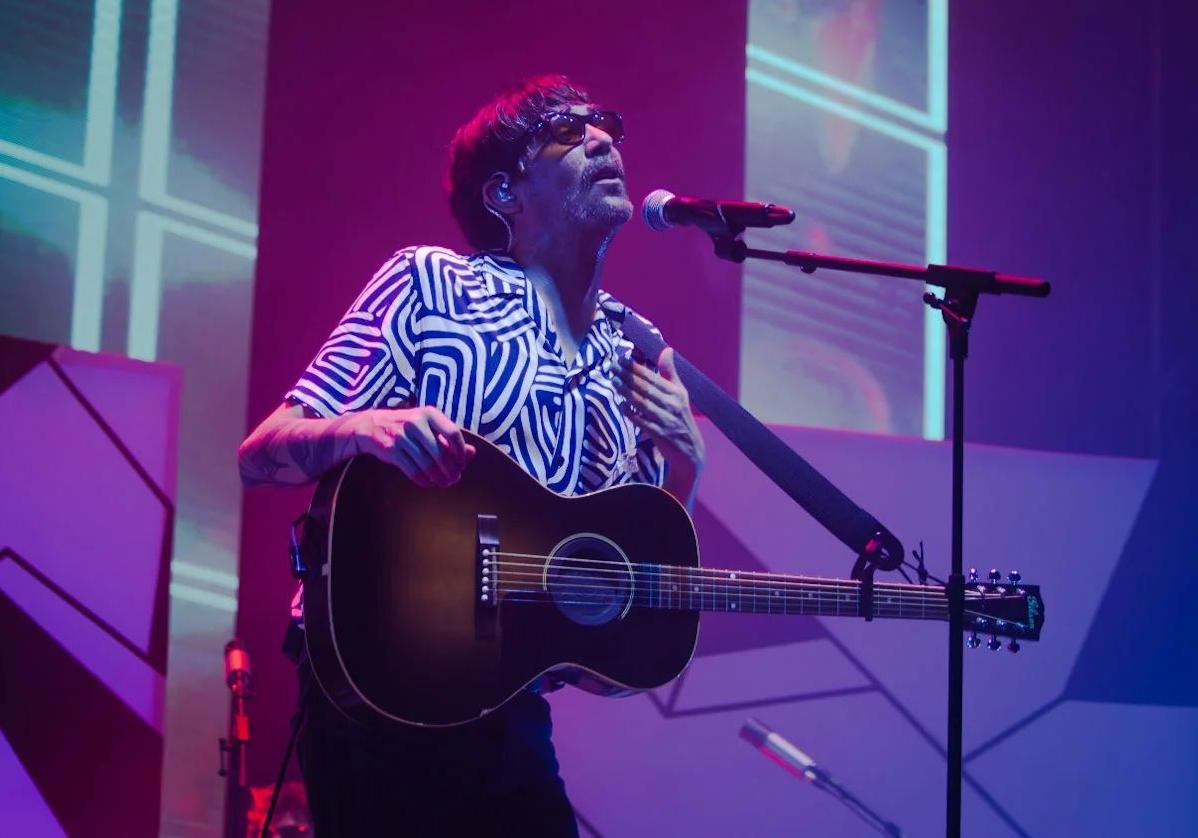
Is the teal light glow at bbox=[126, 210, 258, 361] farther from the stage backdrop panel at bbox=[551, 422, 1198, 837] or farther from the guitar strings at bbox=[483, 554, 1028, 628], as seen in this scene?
the guitar strings at bbox=[483, 554, 1028, 628]

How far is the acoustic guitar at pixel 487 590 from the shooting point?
6.82 ft

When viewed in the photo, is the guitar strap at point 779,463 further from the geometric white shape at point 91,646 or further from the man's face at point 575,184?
the geometric white shape at point 91,646

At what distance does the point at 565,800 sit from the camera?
7.59 ft

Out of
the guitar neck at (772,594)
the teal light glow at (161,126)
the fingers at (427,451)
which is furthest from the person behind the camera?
the teal light glow at (161,126)

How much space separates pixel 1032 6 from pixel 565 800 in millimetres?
4124

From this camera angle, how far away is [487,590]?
221cm

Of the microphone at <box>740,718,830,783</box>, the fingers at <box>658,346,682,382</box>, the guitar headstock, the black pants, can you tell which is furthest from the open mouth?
the microphone at <box>740,718,830,783</box>

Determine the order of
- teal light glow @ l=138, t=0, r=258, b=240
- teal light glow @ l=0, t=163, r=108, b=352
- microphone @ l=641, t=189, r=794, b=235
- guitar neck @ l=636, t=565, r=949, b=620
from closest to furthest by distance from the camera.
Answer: guitar neck @ l=636, t=565, r=949, b=620
microphone @ l=641, t=189, r=794, b=235
teal light glow @ l=0, t=163, r=108, b=352
teal light glow @ l=138, t=0, r=258, b=240

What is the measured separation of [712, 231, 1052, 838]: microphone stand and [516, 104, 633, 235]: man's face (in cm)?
26

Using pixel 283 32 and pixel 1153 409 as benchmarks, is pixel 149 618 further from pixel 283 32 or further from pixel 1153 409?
pixel 1153 409

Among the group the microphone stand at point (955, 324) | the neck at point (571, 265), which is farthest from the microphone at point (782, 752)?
the neck at point (571, 265)

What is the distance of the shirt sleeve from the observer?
236 centimetres

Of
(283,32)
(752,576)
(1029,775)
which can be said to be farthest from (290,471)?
(1029,775)

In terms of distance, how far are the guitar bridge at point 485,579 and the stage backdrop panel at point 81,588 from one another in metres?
1.74
